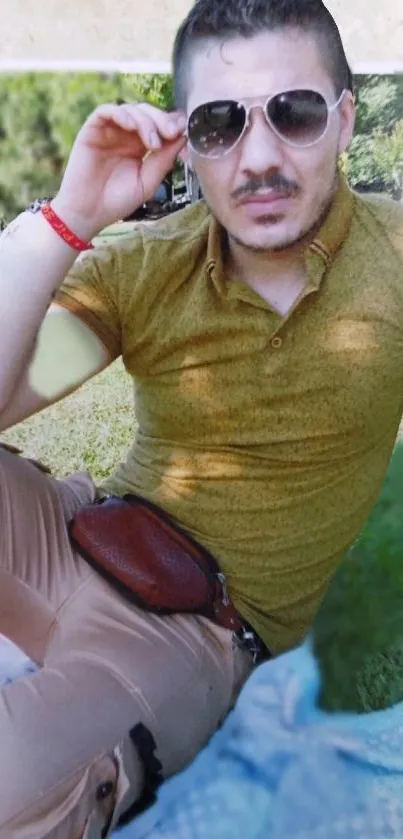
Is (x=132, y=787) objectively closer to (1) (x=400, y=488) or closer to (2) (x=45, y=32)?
(1) (x=400, y=488)

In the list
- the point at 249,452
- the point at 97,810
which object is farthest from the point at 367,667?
the point at 97,810

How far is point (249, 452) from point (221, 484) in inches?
2.2

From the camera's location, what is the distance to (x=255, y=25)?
93cm

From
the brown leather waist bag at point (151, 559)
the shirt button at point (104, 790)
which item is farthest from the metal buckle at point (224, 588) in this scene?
the shirt button at point (104, 790)

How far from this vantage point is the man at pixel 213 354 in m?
0.92

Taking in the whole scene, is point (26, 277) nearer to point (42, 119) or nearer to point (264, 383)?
point (264, 383)

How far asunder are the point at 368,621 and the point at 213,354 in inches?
18.1

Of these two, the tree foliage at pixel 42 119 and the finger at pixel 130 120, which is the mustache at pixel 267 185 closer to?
the finger at pixel 130 120

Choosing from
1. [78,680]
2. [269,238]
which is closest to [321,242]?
[269,238]

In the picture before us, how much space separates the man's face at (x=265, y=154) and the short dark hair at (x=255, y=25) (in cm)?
1

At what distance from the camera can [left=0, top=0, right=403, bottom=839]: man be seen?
92cm

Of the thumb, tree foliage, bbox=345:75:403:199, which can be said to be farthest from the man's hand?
tree foliage, bbox=345:75:403:199

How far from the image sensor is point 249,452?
1.04 m

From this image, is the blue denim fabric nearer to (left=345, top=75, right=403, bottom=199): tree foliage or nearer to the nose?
the nose
